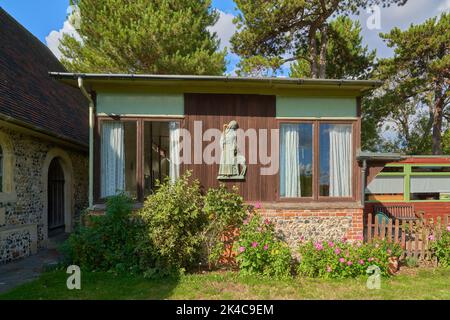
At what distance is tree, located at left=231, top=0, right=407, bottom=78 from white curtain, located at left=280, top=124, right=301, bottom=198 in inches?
297

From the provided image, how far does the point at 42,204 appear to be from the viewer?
8336 millimetres

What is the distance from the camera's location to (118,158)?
651 cm

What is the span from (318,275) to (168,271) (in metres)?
2.82

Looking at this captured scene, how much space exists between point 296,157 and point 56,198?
25.4 feet

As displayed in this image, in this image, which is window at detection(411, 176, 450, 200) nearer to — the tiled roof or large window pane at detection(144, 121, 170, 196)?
large window pane at detection(144, 121, 170, 196)

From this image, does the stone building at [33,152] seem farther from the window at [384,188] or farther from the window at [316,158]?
the window at [384,188]

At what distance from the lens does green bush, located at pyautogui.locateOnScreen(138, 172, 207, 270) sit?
18.4 ft

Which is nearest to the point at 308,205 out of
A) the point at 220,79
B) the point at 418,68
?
the point at 220,79

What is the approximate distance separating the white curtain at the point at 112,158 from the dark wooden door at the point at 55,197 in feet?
13.1

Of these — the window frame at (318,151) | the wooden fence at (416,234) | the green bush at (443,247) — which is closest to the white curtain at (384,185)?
the wooden fence at (416,234)

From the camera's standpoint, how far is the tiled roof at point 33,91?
7613mm

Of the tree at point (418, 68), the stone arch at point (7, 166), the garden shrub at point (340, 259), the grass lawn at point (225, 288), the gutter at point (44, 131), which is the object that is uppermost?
the tree at point (418, 68)

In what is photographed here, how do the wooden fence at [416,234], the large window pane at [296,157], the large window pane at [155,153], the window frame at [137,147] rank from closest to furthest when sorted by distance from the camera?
the wooden fence at [416,234] → the window frame at [137,147] → the large window pane at [296,157] → the large window pane at [155,153]

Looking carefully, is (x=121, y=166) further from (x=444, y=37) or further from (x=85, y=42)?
(x=444, y=37)
